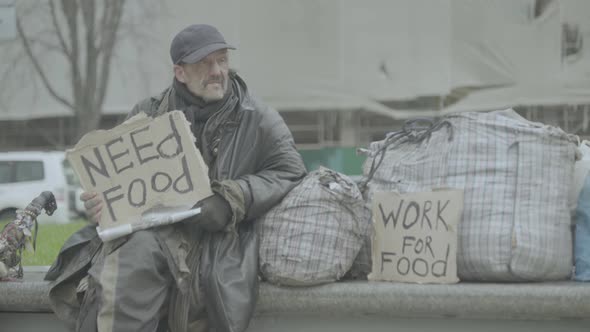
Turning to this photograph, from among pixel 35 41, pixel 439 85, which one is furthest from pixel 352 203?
pixel 35 41

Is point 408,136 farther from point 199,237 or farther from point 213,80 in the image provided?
point 199,237

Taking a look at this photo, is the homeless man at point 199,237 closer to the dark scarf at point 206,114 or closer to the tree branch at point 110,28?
the dark scarf at point 206,114

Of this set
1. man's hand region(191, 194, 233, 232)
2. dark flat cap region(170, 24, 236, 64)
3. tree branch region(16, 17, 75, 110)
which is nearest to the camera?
man's hand region(191, 194, 233, 232)

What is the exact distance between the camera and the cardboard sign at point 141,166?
3.23 metres

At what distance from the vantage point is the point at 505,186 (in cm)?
322

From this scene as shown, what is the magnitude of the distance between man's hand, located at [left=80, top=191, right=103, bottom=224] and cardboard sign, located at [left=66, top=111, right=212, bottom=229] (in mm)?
18

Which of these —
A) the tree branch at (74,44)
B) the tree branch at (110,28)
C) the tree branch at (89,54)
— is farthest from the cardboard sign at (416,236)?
the tree branch at (74,44)

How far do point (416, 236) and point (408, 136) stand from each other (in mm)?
511

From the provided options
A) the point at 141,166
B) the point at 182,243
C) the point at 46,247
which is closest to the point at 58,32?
the point at 46,247

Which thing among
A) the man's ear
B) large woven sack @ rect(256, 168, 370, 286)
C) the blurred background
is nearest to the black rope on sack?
large woven sack @ rect(256, 168, 370, 286)

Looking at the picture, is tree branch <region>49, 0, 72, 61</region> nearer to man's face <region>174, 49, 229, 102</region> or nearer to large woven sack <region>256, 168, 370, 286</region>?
man's face <region>174, 49, 229, 102</region>

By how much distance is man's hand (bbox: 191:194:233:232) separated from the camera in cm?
318

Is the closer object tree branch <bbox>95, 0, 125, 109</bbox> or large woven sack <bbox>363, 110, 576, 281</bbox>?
large woven sack <bbox>363, 110, 576, 281</bbox>

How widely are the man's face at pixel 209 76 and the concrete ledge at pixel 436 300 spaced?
29.9 inches
